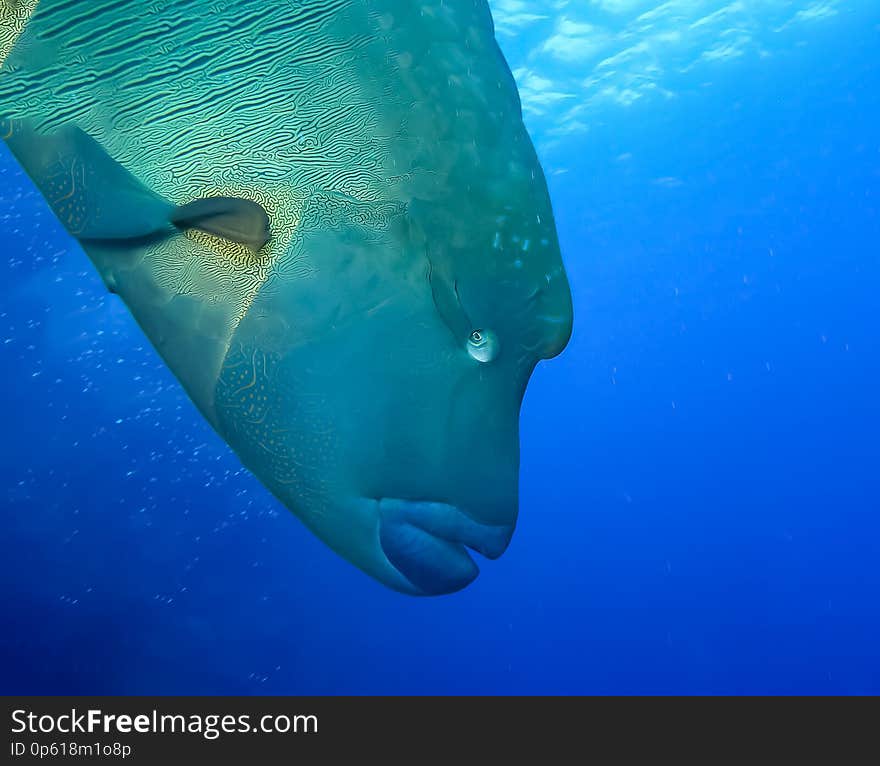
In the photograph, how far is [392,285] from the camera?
0.99 meters

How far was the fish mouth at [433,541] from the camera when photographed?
1058mm

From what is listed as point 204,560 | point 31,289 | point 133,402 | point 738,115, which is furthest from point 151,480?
point 738,115

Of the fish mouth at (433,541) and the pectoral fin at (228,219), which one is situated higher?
the pectoral fin at (228,219)

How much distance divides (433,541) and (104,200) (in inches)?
27.2

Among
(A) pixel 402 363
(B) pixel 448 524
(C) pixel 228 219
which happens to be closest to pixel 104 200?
(C) pixel 228 219

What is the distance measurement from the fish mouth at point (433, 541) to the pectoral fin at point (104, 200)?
0.47 meters

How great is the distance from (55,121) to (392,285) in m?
0.49

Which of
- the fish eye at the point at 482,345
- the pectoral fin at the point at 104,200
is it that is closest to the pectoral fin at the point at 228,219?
the pectoral fin at the point at 104,200

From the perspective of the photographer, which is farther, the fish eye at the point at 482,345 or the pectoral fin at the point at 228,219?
the fish eye at the point at 482,345

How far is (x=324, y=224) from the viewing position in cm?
95

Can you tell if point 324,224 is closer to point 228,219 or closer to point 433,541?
point 228,219

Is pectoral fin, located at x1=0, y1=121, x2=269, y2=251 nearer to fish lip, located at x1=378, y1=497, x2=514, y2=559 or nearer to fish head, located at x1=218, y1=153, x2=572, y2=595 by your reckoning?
fish head, located at x1=218, y1=153, x2=572, y2=595

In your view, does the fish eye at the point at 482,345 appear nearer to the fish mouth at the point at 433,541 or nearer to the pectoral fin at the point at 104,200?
the fish mouth at the point at 433,541

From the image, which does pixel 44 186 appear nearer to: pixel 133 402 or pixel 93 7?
pixel 93 7
